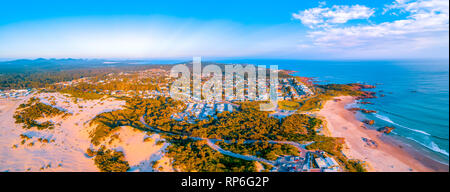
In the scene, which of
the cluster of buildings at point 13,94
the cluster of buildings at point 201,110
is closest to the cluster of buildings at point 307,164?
the cluster of buildings at point 201,110

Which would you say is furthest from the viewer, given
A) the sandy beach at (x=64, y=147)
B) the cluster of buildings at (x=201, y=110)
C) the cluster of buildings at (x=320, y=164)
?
the cluster of buildings at (x=201, y=110)

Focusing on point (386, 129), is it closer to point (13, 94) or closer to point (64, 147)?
point (64, 147)

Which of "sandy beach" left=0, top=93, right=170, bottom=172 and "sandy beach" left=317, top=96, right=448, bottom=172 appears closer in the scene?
"sandy beach" left=317, top=96, right=448, bottom=172

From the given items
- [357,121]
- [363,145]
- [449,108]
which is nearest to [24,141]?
[363,145]

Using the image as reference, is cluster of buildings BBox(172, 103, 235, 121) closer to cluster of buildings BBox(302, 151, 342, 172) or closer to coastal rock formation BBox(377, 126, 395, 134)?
cluster of buildings BBox(302, 151, 342, 172)

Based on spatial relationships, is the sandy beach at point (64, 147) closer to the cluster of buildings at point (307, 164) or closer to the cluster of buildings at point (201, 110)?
the cluster of buildings at point (201, 110)

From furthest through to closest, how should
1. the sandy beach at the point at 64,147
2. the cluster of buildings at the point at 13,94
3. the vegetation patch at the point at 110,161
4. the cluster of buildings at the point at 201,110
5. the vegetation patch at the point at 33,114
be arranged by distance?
the cluster of buildings at the point at 13,94 → the cluster of buildings at the point at 201,110 → the vegetation patch at the point at 33,114 → the sandy beach at the point at 64,147 → the vegetation patch at the point at 110,161

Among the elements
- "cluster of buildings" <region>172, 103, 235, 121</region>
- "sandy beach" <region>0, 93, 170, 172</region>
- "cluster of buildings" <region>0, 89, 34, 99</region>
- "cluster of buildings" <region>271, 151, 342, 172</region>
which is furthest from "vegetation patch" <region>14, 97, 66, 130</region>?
"cluster of buildings" <region>271, 151, 342, 172</region>

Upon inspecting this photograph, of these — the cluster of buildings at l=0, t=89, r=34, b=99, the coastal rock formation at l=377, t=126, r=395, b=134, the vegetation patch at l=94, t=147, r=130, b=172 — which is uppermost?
the cluster of buildings at l=0, t=89, r=34, b=99
